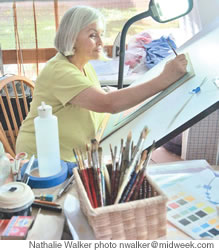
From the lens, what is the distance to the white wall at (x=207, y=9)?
8.47 feet

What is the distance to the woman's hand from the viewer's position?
45.5 inches

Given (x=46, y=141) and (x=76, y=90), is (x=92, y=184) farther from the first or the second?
(x=76, y=90)

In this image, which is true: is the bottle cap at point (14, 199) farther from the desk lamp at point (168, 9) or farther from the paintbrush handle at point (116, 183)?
the desk lamp at point (168, 9)

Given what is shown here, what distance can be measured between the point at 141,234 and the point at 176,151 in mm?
910

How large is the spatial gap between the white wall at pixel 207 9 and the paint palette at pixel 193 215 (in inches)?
81.4

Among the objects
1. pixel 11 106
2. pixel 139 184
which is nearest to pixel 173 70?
pixel 139 184

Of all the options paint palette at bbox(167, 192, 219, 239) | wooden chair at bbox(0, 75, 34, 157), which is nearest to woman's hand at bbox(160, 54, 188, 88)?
paint palette at bbox(167, 192, 219, 239)

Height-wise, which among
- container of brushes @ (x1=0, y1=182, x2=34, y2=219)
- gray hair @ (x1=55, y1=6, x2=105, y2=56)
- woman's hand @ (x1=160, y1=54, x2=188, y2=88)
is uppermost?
gray hair @ (x1=55, y1=6, x2=105, y2=56)

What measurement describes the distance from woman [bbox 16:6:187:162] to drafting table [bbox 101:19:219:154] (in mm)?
64

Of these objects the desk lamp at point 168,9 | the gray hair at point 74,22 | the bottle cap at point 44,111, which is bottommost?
the bottle cap at point 44,111

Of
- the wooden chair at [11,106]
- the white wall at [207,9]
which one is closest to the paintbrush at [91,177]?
the wooden chair at [11,106]

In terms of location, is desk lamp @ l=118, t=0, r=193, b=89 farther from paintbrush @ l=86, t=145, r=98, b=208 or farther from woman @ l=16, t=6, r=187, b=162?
paintbrush @ l=86, t=145, r=98, b=208

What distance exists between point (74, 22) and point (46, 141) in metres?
0.59
